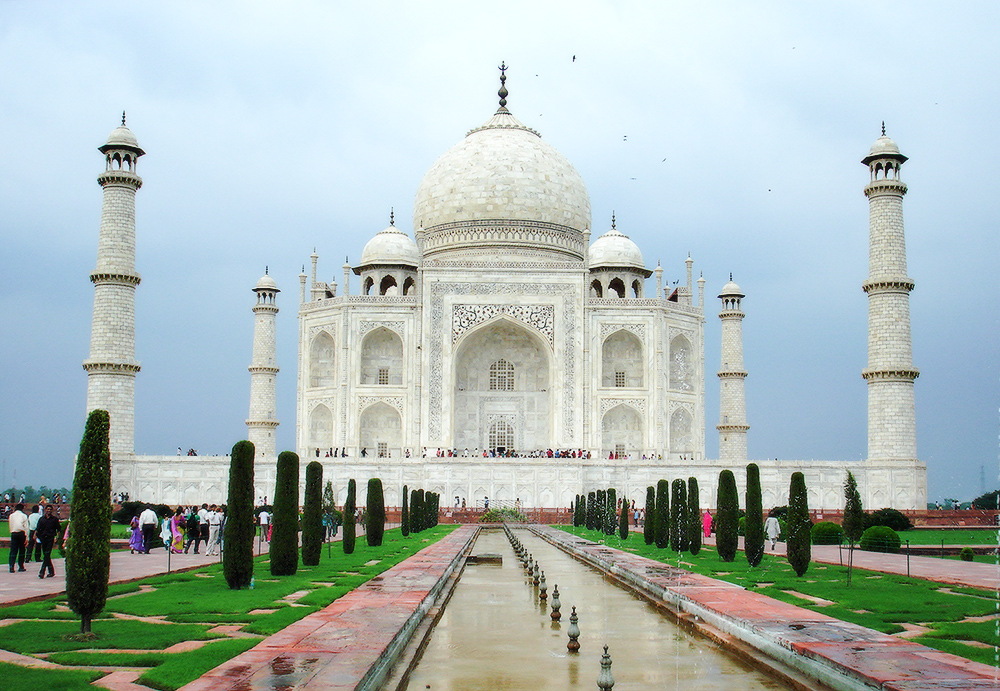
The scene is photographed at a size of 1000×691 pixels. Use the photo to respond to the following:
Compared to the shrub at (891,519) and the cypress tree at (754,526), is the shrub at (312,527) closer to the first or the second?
the cypress tree at (754,526)

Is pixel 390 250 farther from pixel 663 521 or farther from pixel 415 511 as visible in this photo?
pixel 663 521

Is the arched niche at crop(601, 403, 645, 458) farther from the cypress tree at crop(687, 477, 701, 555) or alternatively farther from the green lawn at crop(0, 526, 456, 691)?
the green lawn at crop(0, 526, 456, 691)

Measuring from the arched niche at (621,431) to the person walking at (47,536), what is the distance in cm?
2046

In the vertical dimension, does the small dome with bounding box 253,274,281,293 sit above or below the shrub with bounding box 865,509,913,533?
above

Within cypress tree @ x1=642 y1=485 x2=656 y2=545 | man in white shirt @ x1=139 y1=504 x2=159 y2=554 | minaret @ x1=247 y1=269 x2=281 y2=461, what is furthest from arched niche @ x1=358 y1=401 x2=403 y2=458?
man in white shirt @ x1=139 y1=504 x2=159 y2=554

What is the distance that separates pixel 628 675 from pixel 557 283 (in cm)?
2496

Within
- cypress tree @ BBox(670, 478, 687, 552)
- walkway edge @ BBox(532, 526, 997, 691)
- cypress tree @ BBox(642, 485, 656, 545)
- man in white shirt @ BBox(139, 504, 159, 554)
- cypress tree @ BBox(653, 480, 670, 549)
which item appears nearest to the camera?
walkway edge @ BBox(532, 526, 997, 691)

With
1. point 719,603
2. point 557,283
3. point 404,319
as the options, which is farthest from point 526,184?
A: point 719,603

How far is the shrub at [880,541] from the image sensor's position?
14898mm

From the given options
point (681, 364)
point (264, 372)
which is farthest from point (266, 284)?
point (681, 364)

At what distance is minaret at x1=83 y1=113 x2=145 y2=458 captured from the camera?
24141 millimetres

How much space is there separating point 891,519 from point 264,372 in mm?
18592

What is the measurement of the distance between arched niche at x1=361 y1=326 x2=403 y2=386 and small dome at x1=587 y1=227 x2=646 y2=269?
6980 mm

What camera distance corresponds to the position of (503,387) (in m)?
31.1
